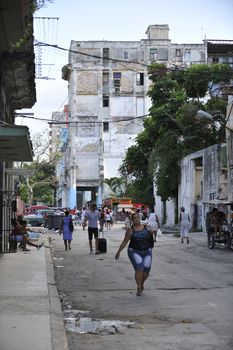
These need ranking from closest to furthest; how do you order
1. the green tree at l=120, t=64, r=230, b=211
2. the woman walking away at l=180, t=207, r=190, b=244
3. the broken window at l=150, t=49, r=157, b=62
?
the woman walking away at l=180, t=207, r=190, b=244 < the green tree at l=120, t=64, r=230, b=211 < the broken window at l=150, t=49, r=157, b=62

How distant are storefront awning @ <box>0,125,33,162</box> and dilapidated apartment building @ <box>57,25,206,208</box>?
191 feet

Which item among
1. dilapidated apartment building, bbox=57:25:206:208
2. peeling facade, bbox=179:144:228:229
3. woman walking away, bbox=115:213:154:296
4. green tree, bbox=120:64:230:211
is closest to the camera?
woman walking away, bbox=115:213:154:296

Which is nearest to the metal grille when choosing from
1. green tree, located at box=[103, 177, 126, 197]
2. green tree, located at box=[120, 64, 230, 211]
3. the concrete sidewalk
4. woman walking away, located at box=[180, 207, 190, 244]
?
the concrete sidewalk

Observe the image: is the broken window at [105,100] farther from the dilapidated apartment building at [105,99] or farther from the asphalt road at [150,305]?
the asphalt road at [150,305]

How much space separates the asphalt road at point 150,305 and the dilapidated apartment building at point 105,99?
57176mm

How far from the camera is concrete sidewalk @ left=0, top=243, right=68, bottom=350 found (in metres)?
7.26

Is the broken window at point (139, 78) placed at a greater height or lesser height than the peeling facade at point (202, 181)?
greater

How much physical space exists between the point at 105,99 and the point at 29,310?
6906cm

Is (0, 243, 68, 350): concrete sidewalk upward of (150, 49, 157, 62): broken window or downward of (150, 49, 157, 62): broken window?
downward

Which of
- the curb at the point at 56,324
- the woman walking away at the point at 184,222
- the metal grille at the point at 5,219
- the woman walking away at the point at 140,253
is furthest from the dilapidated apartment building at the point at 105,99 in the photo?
the curb at the point at 56,324

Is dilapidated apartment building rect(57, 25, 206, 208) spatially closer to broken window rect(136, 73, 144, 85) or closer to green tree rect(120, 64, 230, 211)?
broken window rect(136, 73, 144, 85)

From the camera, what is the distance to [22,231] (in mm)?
21281

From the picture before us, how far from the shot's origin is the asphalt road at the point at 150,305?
7.89 meters

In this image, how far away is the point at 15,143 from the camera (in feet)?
45.7
